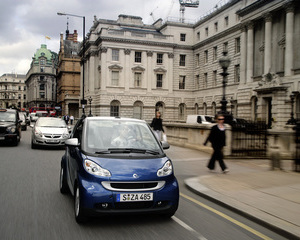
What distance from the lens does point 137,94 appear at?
178ft

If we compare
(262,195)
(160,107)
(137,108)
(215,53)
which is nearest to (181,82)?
(160,107)

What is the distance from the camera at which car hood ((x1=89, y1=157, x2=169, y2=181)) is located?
4.92 metres

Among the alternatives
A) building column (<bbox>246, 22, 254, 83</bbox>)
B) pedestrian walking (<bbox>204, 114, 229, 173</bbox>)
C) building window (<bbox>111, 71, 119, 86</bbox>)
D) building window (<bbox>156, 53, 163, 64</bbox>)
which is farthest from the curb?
building window (<bbox>156, 53, 163, 64</bbox>)

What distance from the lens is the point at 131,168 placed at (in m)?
5.04

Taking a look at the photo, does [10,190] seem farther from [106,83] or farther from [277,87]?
[106,83]

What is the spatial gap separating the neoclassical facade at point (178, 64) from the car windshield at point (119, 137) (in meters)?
32.8

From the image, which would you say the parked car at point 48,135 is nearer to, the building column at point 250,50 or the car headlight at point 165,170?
the car headlight at point 165,170

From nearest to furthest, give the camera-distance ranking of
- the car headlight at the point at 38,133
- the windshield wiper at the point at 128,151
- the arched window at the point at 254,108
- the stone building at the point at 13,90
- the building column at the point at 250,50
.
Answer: the windshield wiper at the point at 128,151
the car headlight at the point at 38,133
the arched window at the point at 254,108
the building column at the point at 250,50
the stone building at the point at 13,90

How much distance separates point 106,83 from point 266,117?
2606 centimetres

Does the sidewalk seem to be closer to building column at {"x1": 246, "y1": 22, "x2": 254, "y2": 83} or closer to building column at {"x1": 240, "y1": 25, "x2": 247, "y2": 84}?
building column at {"x1": 246, "y1": 22, "x2": 254, "y2": 83}

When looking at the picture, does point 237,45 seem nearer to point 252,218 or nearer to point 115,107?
point 115,107

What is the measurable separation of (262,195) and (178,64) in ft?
168

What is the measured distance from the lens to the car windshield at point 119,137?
18.8 ft

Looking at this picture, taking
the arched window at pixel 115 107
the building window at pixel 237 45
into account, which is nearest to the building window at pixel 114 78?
the arched window at pixel 115 107
